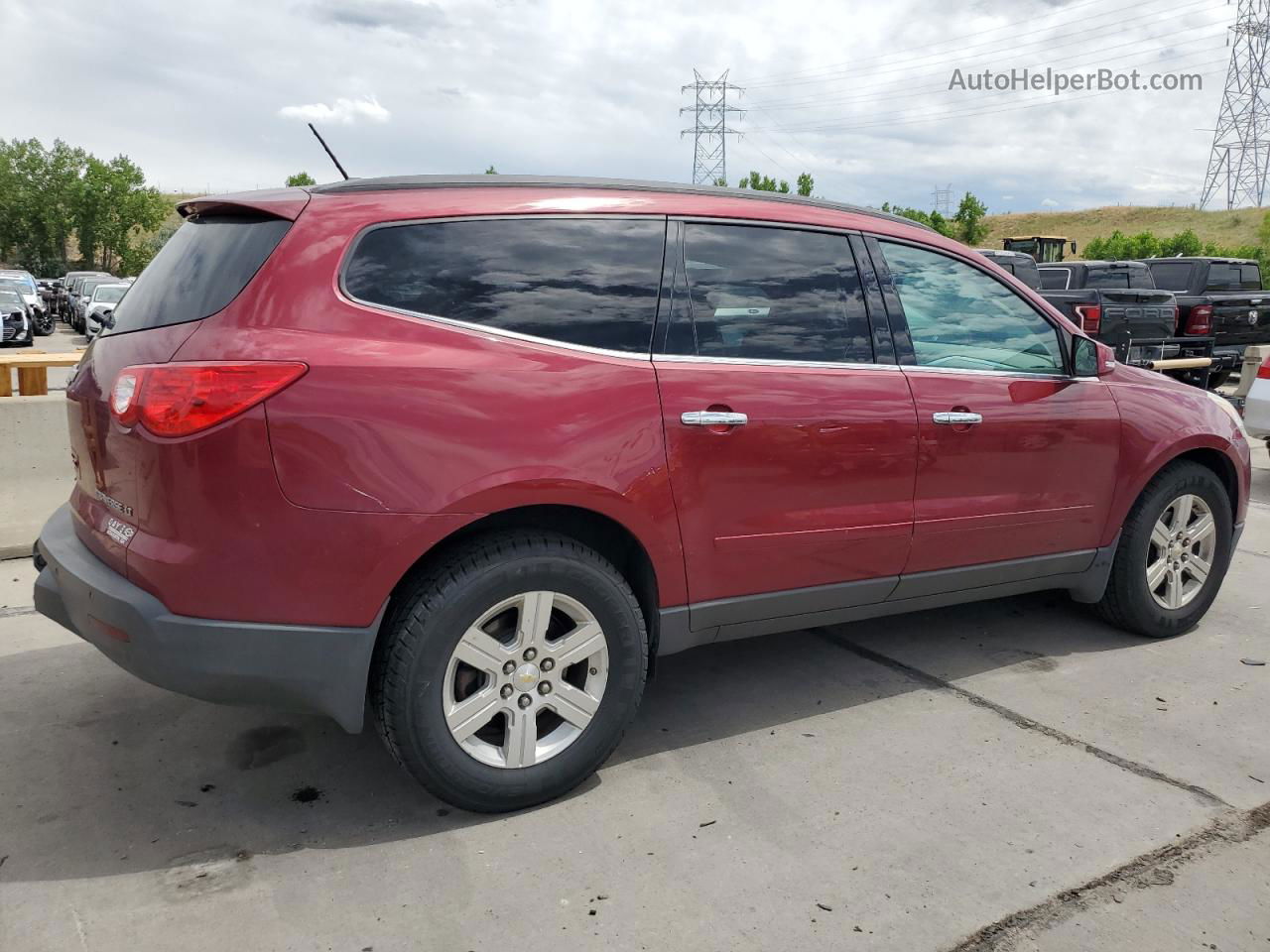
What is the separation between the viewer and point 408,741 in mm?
2998

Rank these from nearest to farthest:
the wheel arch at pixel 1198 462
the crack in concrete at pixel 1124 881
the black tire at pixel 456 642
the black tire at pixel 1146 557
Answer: the crack in concrete at pixel 1124 881 < the black tire at pixel 456 642 < the wheel arch at pixel 1198 462 < the black tire at pixel 1146 557

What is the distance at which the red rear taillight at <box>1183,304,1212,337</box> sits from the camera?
52.1ft

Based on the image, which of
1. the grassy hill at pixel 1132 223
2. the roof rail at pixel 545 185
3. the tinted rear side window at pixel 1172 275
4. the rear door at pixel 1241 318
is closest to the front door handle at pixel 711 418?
the roof rail at pixel 545 185

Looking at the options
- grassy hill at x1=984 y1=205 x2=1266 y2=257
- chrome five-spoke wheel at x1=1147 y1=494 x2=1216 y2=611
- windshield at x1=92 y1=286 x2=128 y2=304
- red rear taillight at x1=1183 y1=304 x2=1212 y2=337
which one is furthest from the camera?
grassy hill at x1=984 y1=205 x2=1266 y2=257

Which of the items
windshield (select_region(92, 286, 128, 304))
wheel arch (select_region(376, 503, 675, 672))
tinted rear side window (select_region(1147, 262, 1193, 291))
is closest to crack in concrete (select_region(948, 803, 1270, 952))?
wheel arch (select_region(376, 503, 675, 672))

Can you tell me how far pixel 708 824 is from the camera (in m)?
3.16

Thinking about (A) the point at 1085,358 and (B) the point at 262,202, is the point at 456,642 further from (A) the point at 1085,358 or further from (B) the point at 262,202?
(A) the point at 1085,358

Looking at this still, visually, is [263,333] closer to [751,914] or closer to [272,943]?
[272,943]

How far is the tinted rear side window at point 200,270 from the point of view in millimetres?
2961

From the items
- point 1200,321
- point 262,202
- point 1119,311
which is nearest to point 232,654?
point 262,202

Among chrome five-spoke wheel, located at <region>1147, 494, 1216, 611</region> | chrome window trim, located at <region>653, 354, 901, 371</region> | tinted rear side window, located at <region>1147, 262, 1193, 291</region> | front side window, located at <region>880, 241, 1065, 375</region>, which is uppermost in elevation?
tinted rear side window, located at <region>1147, 262, 1193, 291</region>

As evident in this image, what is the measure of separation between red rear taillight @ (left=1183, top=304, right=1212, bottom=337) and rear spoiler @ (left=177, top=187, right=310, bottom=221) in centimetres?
1578

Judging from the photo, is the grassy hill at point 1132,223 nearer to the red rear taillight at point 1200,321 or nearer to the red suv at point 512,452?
the red rear taillight at point 1200,321

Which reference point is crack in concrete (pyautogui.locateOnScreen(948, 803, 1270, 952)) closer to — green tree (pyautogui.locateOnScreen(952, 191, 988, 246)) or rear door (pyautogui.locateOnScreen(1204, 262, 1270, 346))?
rear door (pyautogui.locateOnScreen(1204, 262, 1270, 346))
